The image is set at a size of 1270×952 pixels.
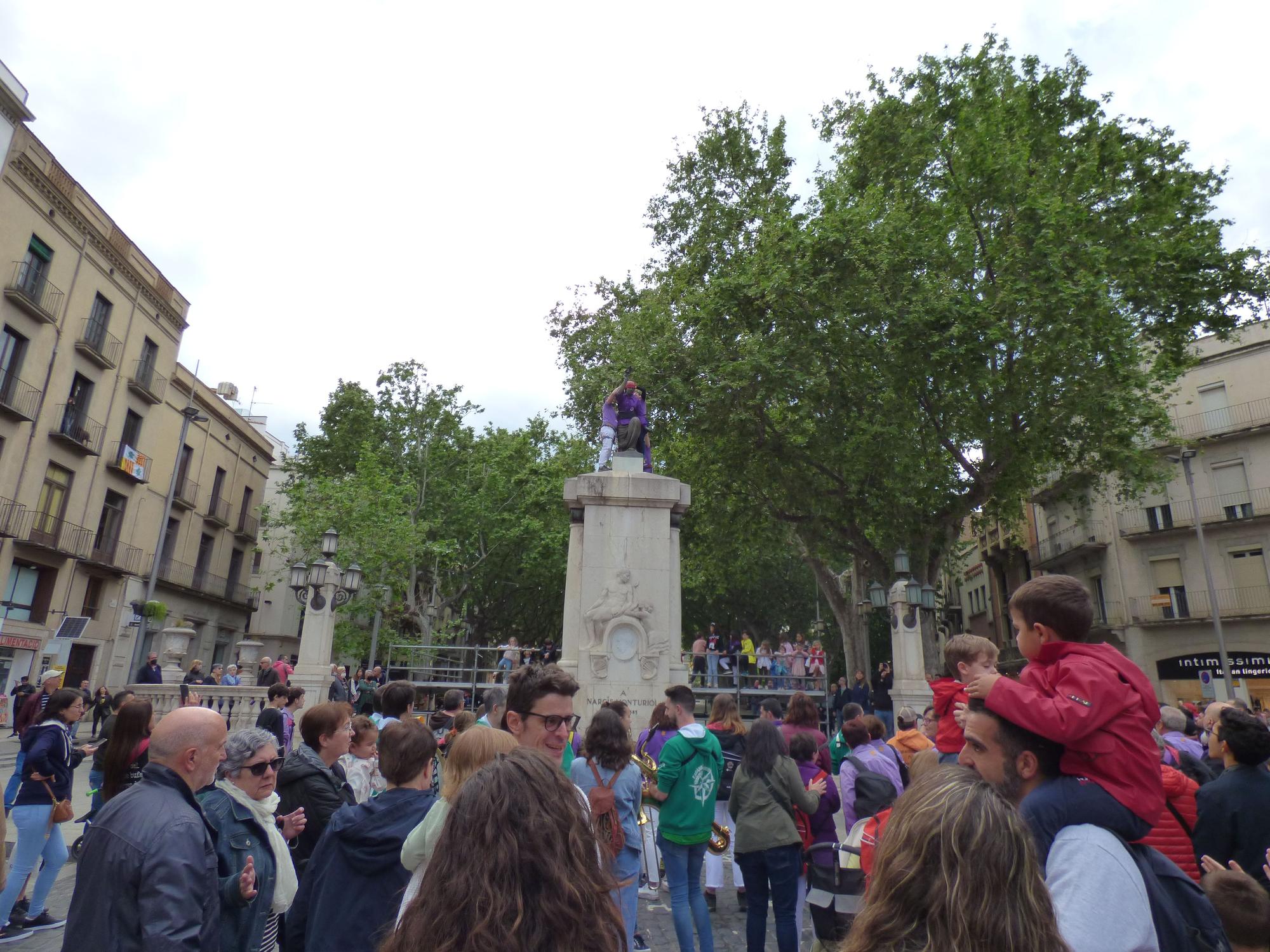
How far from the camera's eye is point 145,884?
260 cm

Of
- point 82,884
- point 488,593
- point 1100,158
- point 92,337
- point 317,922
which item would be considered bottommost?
point 317,922

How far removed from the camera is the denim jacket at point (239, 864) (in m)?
3.07

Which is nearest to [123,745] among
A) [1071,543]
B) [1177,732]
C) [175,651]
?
[1177,732]

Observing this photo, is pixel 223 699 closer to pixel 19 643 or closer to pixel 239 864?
pixel 239 864

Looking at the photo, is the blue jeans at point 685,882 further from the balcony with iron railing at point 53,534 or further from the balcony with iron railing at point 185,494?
the balcony with iron railing at point 185,494

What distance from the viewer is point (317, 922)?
115 inches

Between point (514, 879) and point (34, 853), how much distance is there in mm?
6066

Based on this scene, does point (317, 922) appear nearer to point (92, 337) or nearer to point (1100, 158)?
point (1100, 158)

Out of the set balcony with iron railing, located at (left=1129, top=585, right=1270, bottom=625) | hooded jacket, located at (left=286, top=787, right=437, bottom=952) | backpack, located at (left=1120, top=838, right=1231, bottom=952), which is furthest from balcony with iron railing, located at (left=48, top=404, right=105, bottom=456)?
balcony with iron railing, located at (left=1129, top=585, right=1270, bottom=625)

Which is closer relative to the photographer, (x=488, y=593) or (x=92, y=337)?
(x=92, y=337)

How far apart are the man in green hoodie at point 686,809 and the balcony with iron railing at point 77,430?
2532 cm

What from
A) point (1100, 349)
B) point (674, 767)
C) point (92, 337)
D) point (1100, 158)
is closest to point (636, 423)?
point (674, 767)

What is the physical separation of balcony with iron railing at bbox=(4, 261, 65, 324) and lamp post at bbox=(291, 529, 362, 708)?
43.7ft

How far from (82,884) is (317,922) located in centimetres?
79
